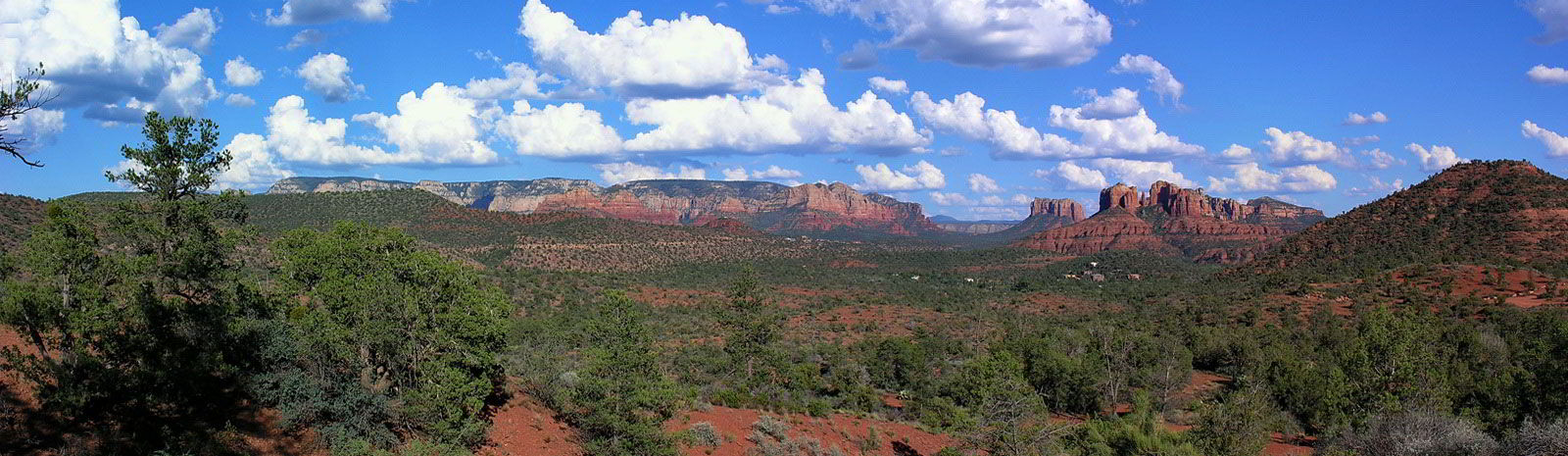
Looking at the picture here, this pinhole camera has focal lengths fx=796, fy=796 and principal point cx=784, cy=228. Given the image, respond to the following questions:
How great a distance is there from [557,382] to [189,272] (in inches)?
421

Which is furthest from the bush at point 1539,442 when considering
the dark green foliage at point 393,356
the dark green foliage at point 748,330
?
the dark green foliage at point 748,330

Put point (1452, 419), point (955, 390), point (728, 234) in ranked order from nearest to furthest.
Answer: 1. point (1452, 419)
2. point (955, 390)
3. point (728, 234)

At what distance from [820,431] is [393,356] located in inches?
546

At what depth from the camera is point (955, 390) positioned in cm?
Answer: 3497

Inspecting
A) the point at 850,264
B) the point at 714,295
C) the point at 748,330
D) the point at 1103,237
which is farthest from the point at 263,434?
the point at 1103,237

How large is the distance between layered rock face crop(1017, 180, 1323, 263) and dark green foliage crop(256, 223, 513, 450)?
5311 inches

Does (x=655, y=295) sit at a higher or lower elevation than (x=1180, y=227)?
lower

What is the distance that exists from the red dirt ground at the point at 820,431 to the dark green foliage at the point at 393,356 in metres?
6.44

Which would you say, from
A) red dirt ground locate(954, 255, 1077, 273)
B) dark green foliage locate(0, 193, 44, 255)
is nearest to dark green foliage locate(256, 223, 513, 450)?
dark green foliage locate(0, 193, 44, 255)

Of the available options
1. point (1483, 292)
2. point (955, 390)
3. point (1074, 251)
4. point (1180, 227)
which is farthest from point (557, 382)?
point (1180, 227)

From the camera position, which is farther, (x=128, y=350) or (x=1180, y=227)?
(x=1180, y=227)

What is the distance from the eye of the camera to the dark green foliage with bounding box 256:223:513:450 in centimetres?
1717

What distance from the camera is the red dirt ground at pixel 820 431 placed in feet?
77.0

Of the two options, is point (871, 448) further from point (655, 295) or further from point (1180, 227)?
point (1180, 227)
